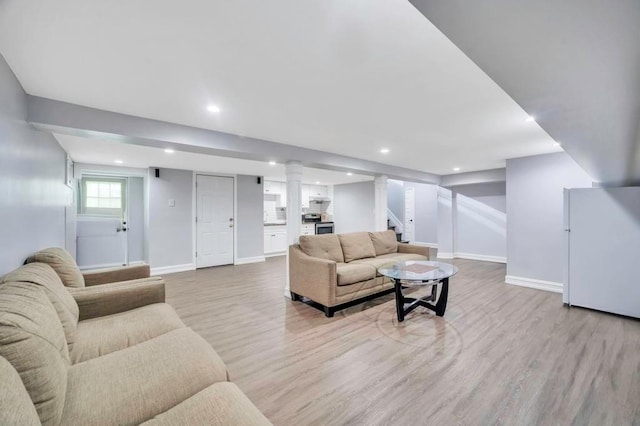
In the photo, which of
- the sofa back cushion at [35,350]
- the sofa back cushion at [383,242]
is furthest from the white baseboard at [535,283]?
the sofa back cushion at [35,350]

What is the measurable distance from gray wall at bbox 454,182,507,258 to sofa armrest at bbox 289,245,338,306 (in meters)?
5.03

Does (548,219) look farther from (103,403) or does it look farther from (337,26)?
(103,403)

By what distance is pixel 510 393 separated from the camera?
177 cm

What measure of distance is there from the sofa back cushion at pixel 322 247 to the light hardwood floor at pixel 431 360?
74cm

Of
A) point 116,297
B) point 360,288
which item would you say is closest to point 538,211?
point 360,288

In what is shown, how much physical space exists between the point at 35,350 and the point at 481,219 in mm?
7613

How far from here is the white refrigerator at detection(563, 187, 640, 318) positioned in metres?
2.99

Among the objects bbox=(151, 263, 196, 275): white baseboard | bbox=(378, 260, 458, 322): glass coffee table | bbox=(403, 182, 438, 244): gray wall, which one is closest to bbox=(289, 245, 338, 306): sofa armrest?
bbox=(378, 260, 458, 322): glass coffee table


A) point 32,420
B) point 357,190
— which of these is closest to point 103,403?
point 32,420

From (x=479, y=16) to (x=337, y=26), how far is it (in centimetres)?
76

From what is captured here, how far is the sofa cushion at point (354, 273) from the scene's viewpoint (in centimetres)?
317

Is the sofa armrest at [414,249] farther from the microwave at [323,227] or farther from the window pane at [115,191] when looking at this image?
the window pane at [115,191]

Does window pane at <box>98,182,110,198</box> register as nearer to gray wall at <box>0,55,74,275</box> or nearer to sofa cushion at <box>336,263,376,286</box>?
gray wall at <box>0,55,74,275</box>

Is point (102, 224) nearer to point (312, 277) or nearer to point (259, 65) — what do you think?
point (312, 277)
